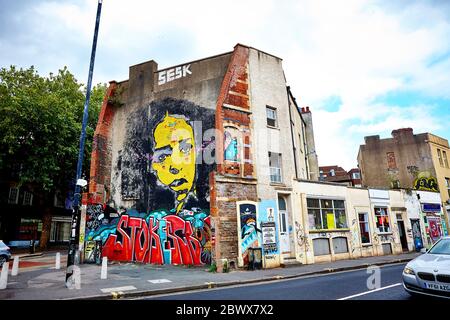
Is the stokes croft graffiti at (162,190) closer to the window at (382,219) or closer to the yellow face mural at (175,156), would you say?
the yellow face mural at (175,156)

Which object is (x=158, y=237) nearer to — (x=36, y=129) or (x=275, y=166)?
(x=275, y=166)

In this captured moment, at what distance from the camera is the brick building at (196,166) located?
48.9ft

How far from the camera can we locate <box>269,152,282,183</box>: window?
1697cm

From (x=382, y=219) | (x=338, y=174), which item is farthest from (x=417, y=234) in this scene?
(x=338, y=174)

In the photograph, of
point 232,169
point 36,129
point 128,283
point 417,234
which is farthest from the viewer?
point 417,234

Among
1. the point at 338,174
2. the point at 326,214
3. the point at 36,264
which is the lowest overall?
the point at 36,264

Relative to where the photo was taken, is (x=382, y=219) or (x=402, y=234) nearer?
(x=382, y=219)

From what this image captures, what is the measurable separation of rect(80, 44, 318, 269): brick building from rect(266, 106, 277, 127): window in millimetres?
67

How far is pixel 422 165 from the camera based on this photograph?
31.0 meters

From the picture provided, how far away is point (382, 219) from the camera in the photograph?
870 inches

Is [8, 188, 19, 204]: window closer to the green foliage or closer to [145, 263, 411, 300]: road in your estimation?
the green foliage

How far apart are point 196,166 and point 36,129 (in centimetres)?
1542
